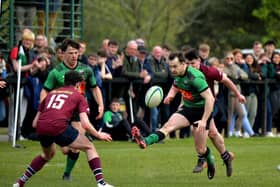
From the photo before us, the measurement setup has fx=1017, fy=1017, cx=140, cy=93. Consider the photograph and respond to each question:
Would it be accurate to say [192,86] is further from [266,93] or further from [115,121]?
[266,93]

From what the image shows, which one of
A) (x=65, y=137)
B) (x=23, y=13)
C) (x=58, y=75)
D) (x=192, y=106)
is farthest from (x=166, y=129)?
(x=23, y=13)

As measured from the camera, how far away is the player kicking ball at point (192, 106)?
577 inches

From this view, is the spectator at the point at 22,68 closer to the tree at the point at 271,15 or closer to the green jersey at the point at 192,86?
the green jersey at the point at 192,86

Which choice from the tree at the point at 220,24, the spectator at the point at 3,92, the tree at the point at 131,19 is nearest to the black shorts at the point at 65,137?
the spectator at the point at 3,92

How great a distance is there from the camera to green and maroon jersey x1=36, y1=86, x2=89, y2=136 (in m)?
12.8

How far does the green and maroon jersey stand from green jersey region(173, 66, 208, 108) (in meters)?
2.39

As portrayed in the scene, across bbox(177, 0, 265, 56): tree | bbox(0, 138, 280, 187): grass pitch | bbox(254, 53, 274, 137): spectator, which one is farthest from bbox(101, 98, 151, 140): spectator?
bbox(177, 0, 265, 56): tree

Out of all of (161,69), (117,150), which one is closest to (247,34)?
(161,69)

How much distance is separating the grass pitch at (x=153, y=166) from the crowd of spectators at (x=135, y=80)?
1011 millimetres

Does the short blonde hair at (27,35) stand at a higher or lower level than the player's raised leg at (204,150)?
higher

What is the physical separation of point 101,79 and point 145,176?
284 inches

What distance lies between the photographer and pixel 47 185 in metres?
13.7

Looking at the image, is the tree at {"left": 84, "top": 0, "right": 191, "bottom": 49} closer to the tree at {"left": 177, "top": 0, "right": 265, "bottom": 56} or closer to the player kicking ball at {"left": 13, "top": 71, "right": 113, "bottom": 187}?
the tree at {"left": 177, "top": 0, "right": 265, "bottom": 56}

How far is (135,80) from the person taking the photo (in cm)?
2283
